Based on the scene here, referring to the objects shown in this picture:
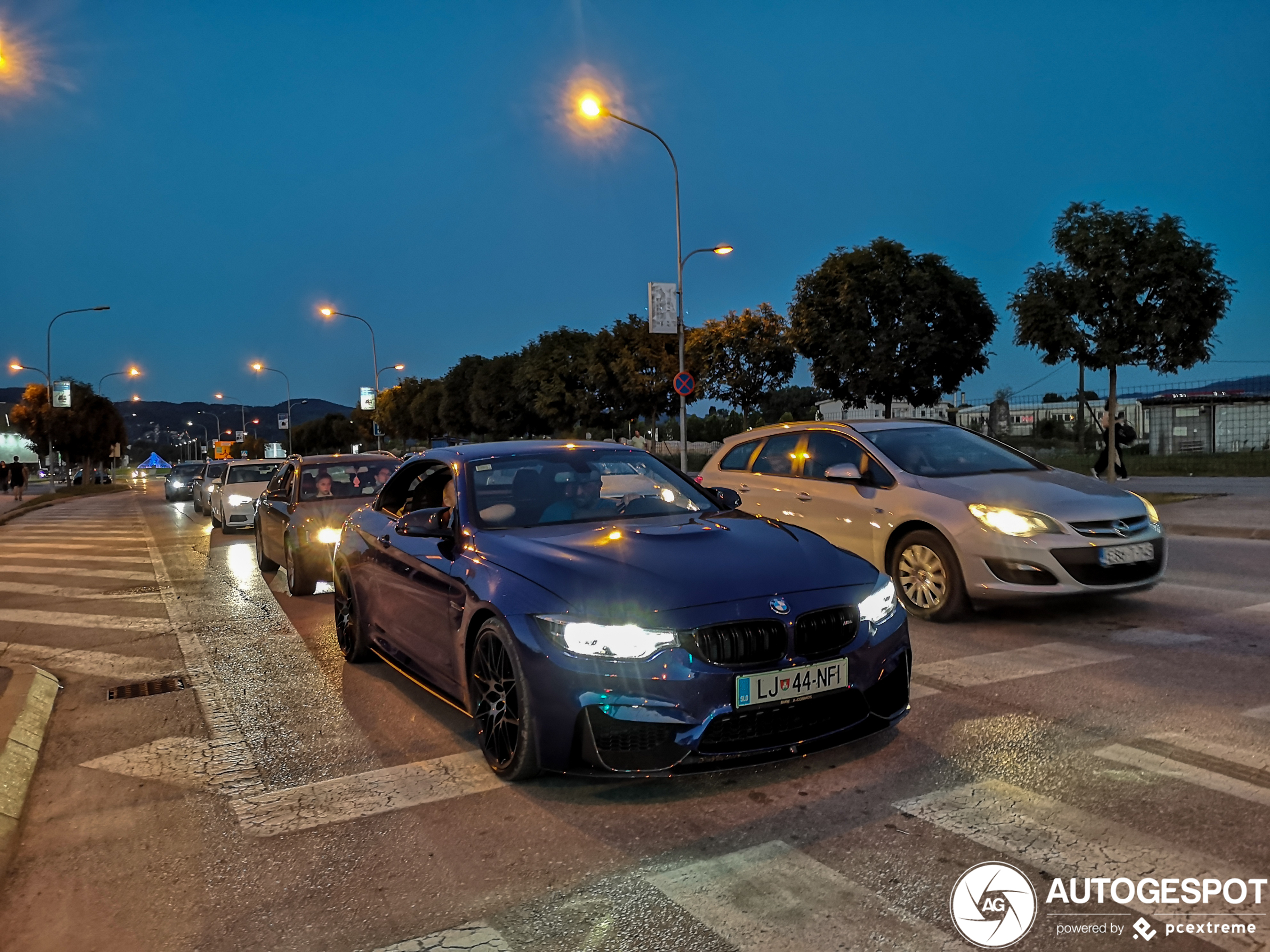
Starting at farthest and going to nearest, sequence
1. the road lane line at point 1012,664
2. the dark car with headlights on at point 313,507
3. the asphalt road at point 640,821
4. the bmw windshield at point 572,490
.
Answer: the dark car with headlights on at point 313,507
the road lane line at point 1012,664
the bmw windshield at point 572,490
the asphalt road at point 640,821

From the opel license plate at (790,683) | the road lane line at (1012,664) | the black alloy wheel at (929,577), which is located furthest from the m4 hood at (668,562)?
the black alloy wheel at (929,577)

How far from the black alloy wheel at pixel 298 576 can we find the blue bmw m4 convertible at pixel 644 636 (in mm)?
5442

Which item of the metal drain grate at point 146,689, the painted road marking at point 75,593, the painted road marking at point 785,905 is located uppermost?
the painted road marking at point 785,905

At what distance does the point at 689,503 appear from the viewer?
550cm

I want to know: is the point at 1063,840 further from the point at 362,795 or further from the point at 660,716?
the point at 362,795

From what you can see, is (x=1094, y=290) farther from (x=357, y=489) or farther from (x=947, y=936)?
(x=947, y=936)

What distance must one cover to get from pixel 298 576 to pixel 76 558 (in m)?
7.24

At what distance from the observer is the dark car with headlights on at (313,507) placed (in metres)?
10.0

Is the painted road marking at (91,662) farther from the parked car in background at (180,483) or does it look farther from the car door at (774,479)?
the parked car in background at (180,483)

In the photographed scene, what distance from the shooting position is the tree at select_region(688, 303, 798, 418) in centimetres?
3688

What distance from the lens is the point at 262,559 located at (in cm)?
1276

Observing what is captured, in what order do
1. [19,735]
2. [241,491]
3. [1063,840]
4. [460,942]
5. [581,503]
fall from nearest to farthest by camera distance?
[460,942] → [1063,840] → [19,735] → [581,503] → [241,491]

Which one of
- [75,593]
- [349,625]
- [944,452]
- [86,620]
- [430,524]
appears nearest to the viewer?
[430,524]

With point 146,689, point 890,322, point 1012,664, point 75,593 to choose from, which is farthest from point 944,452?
point 890,322
